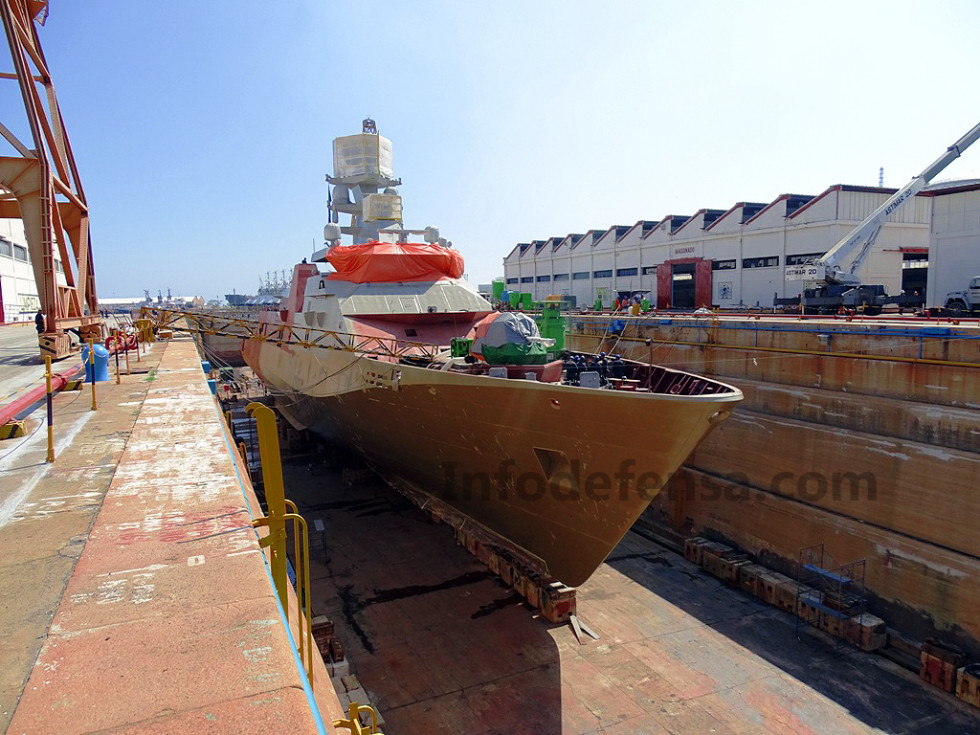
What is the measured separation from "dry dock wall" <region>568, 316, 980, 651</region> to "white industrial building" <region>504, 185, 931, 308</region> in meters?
15.9

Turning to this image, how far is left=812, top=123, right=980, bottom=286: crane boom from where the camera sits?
23203mm

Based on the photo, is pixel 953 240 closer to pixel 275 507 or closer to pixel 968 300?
pixel 968 300

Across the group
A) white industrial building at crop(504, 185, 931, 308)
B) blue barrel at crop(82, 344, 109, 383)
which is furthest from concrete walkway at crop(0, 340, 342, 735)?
white industrial building at crop(504, 185, 931, 308)

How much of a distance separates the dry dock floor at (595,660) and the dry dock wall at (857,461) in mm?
1933

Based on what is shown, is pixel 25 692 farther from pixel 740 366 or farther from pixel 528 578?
pixel 740 366

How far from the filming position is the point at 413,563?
38.9ft

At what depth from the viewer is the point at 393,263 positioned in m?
14.3

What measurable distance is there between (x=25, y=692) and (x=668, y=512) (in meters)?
15.2

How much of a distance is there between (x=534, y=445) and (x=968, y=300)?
742 inches

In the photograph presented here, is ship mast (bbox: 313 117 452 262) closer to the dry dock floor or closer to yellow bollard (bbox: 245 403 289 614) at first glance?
the dry dock floor

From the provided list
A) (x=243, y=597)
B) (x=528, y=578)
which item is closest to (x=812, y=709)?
(x=528, y=578)

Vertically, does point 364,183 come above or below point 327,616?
above

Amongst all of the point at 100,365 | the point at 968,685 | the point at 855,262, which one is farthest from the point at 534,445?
the point at 855,262

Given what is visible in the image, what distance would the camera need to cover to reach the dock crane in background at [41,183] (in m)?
14.2
